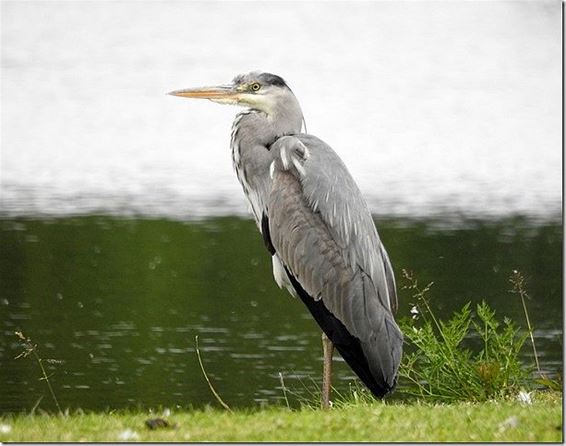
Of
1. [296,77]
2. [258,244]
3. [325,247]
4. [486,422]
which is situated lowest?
[258,244]

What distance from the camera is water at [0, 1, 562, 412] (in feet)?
32.0

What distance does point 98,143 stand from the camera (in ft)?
42.3

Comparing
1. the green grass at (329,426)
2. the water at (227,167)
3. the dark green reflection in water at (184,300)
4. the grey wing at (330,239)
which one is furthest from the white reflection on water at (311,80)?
the green grass at (329,426)

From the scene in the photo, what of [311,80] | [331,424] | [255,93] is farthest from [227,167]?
[331,424]

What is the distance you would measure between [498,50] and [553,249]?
15.6 feet

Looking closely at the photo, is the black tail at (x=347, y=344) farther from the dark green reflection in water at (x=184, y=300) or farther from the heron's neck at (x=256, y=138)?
the dark green reflection in water at (x=184, y=300)

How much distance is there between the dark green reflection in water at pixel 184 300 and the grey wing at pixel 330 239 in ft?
7.65

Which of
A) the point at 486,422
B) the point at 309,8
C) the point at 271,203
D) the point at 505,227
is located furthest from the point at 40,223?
the point at 486,422

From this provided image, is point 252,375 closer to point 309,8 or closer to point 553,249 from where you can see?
point 309,8

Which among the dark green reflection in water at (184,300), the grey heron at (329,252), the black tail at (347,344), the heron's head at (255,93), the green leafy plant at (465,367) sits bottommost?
the dark green reflection in water at (184,300)

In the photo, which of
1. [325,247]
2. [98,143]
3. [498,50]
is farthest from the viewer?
[98,143]

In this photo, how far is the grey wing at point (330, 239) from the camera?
6965mm

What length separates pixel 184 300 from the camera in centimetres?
1404

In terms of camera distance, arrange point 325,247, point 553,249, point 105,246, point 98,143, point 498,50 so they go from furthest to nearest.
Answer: point 105,246 < point 553,249 < point 98,143 < point 498,50 < point 325,247
